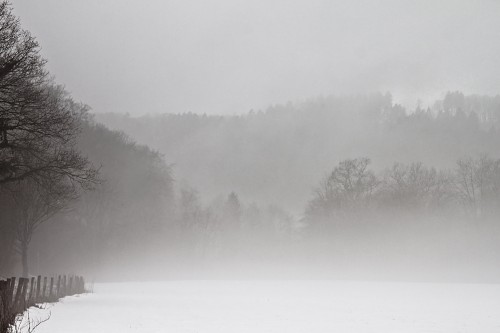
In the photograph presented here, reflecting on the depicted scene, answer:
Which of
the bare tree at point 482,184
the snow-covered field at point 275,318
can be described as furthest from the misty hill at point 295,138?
the snow-covered field at point 275,318

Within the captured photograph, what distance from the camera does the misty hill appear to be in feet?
347

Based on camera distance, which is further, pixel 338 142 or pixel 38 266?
pixel 338 142

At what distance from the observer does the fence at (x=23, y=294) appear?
26.2 feet

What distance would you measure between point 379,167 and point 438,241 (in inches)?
1871

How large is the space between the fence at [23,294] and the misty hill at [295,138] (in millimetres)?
81607

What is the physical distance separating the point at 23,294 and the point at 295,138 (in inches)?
5377

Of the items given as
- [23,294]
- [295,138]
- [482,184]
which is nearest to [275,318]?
Answer: [23,294]

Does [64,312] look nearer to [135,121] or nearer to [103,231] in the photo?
[103,231]

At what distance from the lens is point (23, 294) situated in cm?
1655

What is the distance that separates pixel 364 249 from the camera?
62.1 m

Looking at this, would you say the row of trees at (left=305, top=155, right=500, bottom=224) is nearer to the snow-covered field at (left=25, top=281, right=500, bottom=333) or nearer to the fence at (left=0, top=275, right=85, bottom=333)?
the snow-covered field at (left=25, top=281, right=500, bottom=333)

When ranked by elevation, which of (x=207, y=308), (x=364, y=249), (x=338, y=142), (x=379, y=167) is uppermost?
(x=338, y=142)

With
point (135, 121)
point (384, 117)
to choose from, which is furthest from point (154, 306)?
point (384, 117)

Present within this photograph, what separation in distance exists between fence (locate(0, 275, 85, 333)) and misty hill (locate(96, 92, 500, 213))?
8161 cm
